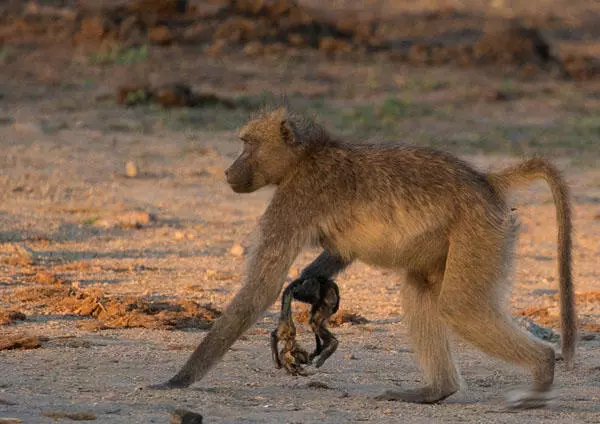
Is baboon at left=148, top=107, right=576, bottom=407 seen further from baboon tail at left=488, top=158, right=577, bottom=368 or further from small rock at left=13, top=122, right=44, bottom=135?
small rock at left=13, top=122, right=44, bottom=135

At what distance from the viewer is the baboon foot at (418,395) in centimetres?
634

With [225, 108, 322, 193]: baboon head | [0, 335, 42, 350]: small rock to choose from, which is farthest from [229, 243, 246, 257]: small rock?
[225, 108, 322, 193]: baboon head

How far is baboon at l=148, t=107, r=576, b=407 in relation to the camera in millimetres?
6031

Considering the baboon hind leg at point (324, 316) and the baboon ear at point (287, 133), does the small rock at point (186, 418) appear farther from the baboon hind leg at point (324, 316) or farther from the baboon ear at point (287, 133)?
the baboon ear at point (287, 133)

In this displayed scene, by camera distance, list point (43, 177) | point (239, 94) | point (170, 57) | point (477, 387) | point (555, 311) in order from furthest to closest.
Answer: point (170, 57) → point (239, 94) → point (43, 177) → point (555, 311) → point (477, 387)

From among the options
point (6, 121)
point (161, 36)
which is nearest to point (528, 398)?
point (6, 121)

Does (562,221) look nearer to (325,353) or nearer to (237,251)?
(325,353)

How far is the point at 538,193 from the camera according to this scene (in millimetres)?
13117

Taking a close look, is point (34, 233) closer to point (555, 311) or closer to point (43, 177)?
point (43, 177)

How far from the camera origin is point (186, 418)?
17.0 feet

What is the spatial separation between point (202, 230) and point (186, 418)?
5.84 m

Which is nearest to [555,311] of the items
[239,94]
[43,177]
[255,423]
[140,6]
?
[255,423]

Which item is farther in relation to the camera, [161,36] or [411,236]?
[161,36]

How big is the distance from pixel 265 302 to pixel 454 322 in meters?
0.86
